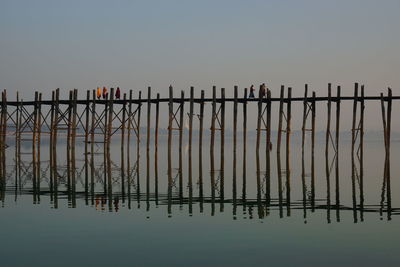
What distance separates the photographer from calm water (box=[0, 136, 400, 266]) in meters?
11.0

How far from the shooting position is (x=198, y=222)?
14.2 m

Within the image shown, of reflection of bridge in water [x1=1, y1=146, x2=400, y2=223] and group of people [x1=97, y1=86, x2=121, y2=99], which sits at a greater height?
group of people [x1=97, y1=86, x2=121, y2=99]

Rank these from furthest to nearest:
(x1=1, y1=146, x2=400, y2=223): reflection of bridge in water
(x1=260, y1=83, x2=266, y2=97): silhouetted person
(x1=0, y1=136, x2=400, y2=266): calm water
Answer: (x1=260, y1=83, x2=266, y2=97): silhouetted person, (x1=1, y1=146, x2=400, y2=223): reflection of bridge in water, (x1=0, y1=136, x2=400, y2=266): calm water

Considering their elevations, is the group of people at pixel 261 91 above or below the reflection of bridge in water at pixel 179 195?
above

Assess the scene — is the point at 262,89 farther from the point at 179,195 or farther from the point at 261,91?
the point at 179,195

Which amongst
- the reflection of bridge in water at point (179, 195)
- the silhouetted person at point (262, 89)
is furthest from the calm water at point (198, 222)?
the silhouetted person at point (262, 89)

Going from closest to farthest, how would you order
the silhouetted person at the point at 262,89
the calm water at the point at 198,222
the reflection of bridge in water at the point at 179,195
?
1. the calm water at the point at 198,222
2. the reflection of bridge in water at the point at 179,195
3. the silhouetted person at the point at 262,89

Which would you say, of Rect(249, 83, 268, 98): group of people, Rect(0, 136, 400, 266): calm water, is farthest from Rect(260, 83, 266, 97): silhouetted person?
Rect(0, 136, 400, 266): calm water

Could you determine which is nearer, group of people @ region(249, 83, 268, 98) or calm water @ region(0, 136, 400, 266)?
calm water @ region(0, 136, 400, 266)

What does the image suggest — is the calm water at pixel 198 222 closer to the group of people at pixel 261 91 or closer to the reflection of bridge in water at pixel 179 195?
the reflection of bridge in water at pixel 179 195

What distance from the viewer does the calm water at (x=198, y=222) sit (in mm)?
10992

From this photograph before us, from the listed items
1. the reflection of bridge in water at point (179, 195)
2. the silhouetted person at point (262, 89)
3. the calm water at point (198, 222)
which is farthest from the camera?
the silhouetted person at point (262, 89)

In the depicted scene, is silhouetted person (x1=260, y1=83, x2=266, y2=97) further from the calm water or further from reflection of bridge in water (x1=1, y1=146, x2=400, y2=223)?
the calm water

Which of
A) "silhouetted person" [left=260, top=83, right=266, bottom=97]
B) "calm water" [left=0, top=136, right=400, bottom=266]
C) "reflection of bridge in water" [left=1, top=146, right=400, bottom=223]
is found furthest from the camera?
"silhouetted person" [left=260, top=83, right=266, bottom=97]
